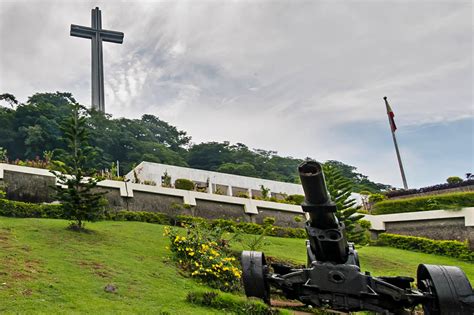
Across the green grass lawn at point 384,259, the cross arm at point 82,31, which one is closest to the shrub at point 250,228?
the green grass lawn at point 384,259

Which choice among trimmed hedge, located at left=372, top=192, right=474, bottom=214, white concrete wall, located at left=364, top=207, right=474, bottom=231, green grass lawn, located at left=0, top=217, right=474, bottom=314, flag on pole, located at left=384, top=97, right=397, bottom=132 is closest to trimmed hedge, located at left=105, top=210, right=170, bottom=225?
green grass lawn, located at left=0, top=217, right=474, bottom=314

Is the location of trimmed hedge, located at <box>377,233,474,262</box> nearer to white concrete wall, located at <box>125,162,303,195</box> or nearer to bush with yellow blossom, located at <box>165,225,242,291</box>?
bush with yellow blossom, located at <box>165,225,242,291</box>

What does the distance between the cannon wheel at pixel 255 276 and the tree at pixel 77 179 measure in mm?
8467

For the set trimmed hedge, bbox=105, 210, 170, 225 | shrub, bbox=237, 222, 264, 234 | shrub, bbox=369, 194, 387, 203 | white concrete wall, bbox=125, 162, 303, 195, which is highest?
white concrete wall, bbox=125, 162, 303, 195

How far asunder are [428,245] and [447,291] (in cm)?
1496

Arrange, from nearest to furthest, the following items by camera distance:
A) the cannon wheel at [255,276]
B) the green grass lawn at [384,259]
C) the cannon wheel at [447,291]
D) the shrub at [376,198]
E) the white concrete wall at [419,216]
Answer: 1. the cannon wheel at [447,291]
2. the cannon wheel at [255,276]
3. the green grass lawn at [384,259]
4. the white concrete wall at [419,216]
5. the shrub at [376,198]

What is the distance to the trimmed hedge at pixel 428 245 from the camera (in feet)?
54.0

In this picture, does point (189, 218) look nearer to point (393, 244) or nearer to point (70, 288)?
point (393, 244)

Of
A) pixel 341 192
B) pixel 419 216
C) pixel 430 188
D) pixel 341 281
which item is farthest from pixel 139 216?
pixel 430 188

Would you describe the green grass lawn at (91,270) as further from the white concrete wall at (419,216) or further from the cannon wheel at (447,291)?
the white concrete wall at (419,216)

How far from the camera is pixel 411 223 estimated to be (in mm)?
19922

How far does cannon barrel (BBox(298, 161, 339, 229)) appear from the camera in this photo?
3602 mm

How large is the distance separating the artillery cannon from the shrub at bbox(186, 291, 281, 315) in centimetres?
335

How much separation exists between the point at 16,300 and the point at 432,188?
20.3m
